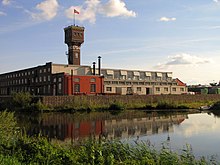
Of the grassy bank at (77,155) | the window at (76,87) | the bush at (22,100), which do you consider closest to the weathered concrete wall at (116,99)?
the bush at (22,100)

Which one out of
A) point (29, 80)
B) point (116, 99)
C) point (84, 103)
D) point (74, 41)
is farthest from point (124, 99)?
point (29, 80)

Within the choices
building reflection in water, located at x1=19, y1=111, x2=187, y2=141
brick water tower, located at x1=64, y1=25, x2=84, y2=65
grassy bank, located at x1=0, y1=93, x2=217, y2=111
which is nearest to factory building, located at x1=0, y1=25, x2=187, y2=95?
brick water tower, located at x1=64, y1=25, x2=84, y2=65

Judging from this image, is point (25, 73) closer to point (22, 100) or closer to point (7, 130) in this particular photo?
point (22, 100)

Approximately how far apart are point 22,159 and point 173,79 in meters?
77.4

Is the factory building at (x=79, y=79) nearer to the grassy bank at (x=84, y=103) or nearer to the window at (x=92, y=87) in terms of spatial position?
the window at (x=92, y=87)

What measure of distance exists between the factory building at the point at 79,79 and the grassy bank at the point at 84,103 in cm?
639

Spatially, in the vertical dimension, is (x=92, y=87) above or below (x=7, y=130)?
above

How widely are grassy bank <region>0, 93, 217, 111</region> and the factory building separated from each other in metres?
6.39

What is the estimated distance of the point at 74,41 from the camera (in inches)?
2992

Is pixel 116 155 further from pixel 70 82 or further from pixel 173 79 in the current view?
pixel 173 79

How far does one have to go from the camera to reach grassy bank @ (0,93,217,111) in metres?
55.6

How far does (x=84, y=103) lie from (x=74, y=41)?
921 inches

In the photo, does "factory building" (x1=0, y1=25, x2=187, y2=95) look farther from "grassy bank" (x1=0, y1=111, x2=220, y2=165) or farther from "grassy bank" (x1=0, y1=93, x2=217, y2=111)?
"grassy bank" (x1=0, y1=111, x2=220, y2=165)

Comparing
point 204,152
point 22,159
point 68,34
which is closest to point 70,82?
point 68,34
